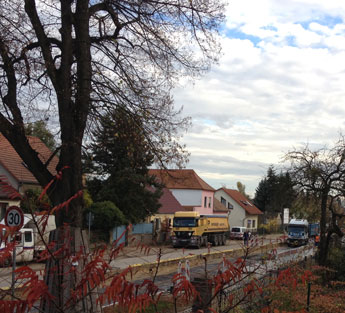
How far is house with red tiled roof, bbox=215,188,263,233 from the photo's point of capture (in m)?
78.3

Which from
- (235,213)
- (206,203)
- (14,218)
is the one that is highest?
(206,203)

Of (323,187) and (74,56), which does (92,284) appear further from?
(323,187)

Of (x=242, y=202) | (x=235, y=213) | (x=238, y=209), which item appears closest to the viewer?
(x=238, y=209)

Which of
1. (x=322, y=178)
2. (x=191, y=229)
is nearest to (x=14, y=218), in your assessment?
(x=322, y=178)

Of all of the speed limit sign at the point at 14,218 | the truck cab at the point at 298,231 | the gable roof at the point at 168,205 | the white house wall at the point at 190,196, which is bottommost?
the truck cab at the point at 298,231

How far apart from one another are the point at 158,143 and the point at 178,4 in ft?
9.92

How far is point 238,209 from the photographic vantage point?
79.1 metres

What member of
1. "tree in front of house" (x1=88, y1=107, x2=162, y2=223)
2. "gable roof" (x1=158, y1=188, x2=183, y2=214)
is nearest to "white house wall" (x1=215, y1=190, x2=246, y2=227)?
"gable roof" (x1=158, y1=188, x2=183, y2=214)

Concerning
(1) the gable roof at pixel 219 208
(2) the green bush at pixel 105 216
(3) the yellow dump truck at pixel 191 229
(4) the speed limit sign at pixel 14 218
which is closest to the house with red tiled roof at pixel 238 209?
(1) the gable roof at pixel 219 208

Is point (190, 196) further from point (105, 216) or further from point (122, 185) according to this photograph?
point (105, 216)

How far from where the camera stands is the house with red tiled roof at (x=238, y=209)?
257 feet

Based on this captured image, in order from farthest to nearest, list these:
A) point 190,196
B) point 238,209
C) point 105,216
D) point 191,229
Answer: point 238,209 < point 190,196 < point 191,229 < point 105,216

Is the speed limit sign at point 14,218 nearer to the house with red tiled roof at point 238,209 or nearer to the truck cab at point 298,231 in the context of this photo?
the truck cab at point 298,231

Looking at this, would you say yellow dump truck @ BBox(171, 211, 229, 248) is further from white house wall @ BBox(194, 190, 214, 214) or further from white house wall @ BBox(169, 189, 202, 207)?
white house wall @ BBox(194, 190, 214, 214)
